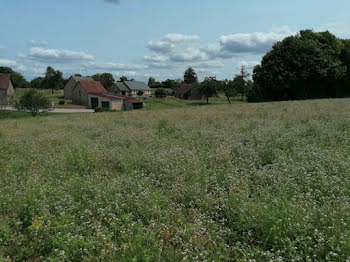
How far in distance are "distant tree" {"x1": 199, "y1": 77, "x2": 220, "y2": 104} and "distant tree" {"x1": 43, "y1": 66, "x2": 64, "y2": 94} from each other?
6327 centimetres

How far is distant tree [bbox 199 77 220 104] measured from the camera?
270 feet

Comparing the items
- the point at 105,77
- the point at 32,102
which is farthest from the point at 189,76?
the point at 32,102

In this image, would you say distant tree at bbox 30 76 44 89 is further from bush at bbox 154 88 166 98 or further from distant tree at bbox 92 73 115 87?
bush at bbox 154 88 166 98

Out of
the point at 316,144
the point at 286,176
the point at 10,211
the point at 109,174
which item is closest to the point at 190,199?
the point at 286,176

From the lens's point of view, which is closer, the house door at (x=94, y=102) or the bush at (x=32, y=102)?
the bush at (x=32, y=102)

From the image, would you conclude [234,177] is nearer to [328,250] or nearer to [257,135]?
[328,250]

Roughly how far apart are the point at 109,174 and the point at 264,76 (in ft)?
196

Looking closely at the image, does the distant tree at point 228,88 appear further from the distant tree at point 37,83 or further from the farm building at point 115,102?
the distant tree at point 37,83

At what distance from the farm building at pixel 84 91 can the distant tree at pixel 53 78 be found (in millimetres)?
31736

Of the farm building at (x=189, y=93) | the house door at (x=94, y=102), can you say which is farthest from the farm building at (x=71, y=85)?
the farm building at (x=189, y=93)

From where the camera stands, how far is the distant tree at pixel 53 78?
10731 centimetres

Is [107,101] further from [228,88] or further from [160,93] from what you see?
[160,93]

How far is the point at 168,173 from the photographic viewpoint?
691cm

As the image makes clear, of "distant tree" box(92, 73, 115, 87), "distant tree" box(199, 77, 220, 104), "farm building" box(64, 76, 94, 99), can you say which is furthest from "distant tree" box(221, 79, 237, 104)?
"distant tree" box(92, 73, 115, 87)
